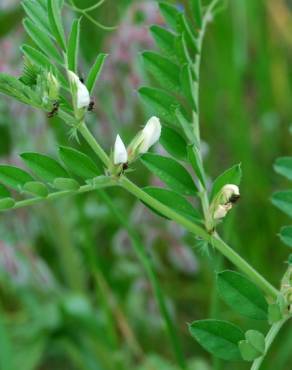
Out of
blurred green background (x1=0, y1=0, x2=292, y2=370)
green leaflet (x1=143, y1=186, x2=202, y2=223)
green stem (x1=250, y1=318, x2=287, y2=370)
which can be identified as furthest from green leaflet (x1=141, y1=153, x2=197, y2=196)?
blurred green background (x1=0, y1=0, x2=292, y2=370)

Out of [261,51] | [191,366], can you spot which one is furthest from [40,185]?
[261,51]

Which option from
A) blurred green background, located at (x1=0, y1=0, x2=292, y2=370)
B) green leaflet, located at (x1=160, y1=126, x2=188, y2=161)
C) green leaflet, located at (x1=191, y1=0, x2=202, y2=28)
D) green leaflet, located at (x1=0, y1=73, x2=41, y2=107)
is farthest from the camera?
blurred green background, located at (x1=0, y1=0, x2=292, y2=370)

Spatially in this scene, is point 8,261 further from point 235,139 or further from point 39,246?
point 235,139

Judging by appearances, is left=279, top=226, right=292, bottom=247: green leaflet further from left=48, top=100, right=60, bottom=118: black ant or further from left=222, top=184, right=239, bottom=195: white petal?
left=48, top=100, right=60, bottom=118: black ant

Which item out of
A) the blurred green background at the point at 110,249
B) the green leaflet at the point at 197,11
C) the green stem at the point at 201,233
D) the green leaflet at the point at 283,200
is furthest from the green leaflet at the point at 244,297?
the blurred green background at the point at 110,249

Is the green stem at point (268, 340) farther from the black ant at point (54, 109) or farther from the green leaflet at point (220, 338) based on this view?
the black ant at point (54, 109)

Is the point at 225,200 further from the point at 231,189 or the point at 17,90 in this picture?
the point at 17,90

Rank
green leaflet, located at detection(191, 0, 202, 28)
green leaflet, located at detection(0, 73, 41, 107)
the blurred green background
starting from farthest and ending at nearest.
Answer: the blurred green background → green leaflet, located at detection(191, 0, 202, 28) → green leaflet, located at detection(0, 73, 41, 107)
